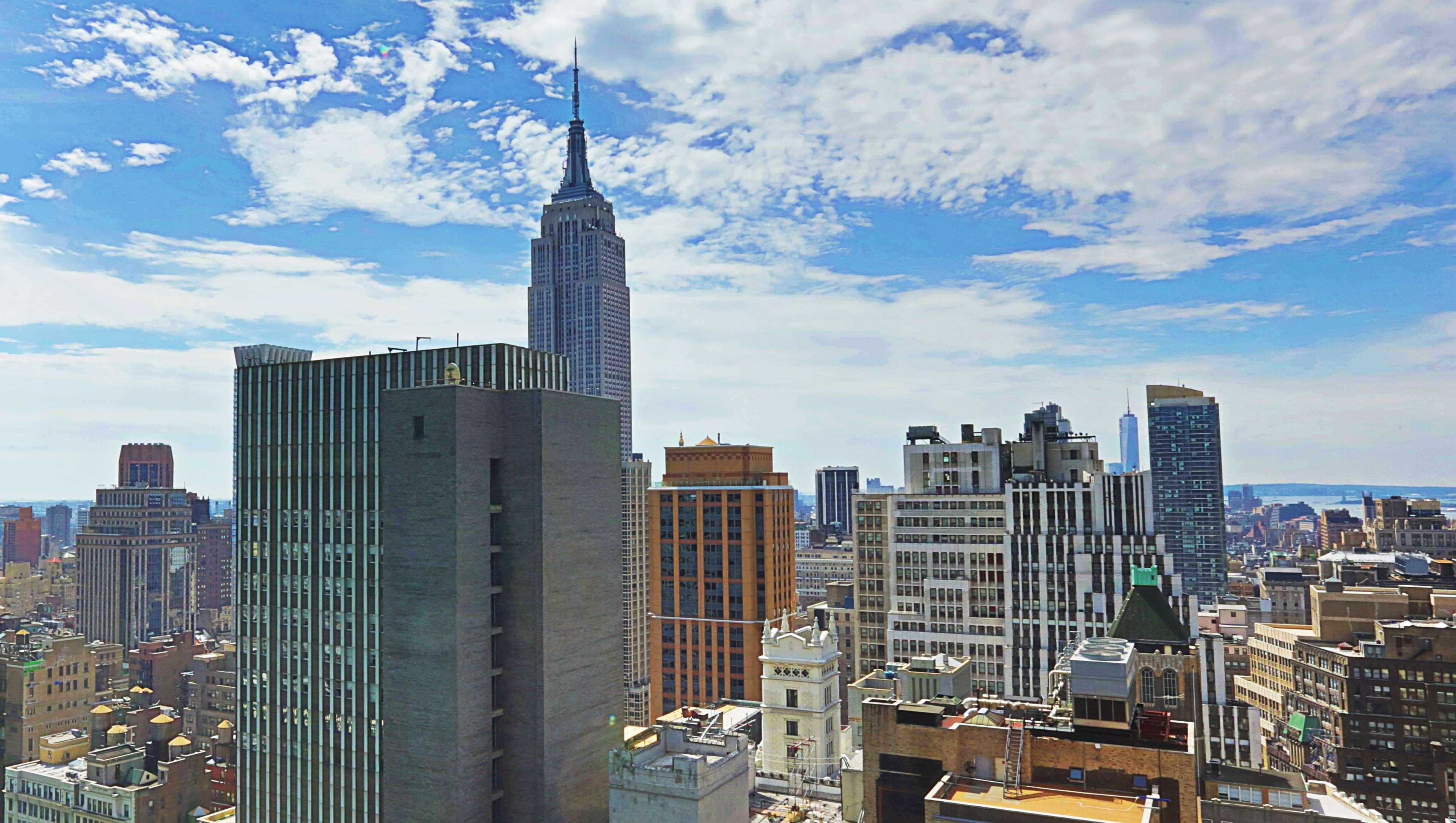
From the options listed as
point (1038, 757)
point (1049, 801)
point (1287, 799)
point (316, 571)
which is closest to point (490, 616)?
point (316, 571)

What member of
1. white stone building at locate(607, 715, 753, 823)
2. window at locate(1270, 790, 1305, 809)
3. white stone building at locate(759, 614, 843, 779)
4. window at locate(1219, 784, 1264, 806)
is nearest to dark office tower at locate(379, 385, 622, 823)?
white stone building at locate(607, 715, 753, 823)

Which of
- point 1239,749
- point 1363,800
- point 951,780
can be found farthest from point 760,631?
point 951,780

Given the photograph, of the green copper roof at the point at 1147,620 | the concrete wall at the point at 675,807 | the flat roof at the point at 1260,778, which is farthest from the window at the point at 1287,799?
the concrete wall at the point at 675,807

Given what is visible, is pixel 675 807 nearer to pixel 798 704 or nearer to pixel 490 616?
pixel 490 616

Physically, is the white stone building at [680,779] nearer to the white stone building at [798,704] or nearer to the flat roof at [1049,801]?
the flat roof at [1049,801]

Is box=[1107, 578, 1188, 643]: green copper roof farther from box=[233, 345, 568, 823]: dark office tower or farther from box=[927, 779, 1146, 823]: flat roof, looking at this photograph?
box=[233, 345, 568, 823]: dark office tower

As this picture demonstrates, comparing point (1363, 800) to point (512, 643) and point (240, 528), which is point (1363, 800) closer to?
point (512, 643)
